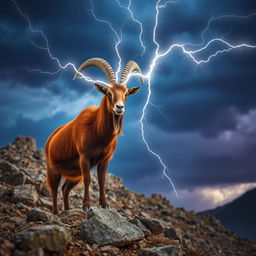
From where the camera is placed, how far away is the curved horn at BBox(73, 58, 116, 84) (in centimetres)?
839

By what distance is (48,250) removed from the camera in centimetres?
418

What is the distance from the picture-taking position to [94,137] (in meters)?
7.91

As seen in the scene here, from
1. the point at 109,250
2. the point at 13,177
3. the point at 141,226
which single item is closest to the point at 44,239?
the point at 109,250

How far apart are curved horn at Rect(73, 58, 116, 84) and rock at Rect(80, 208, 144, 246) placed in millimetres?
3840

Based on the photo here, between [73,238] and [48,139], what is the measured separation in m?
→ 6.06

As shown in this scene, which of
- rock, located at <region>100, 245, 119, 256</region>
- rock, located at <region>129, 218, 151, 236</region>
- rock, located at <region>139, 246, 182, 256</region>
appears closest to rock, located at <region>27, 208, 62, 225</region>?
rock, located at <region>100, 245, 119, 256</region>

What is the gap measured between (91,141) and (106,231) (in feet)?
10.1

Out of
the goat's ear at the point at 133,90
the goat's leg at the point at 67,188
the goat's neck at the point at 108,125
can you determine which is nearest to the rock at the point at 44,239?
the goat's neck at the point at 108,125

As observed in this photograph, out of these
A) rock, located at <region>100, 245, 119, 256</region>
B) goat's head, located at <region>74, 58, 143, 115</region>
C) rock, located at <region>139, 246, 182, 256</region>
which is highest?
goat's head, located at <region>74, 58, 143, 115</region>

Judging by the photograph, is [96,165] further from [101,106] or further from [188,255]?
[188,255]

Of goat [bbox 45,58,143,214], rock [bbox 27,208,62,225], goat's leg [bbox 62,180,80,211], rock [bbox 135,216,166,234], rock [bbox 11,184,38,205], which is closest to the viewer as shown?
rock [bbox 27,208,62,225]

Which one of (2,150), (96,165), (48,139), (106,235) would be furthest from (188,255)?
(2,150)

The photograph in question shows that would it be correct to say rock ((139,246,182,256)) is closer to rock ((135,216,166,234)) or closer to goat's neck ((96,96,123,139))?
rock ((135,216,166,234))

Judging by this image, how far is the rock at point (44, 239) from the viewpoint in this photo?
4086 millimetres
